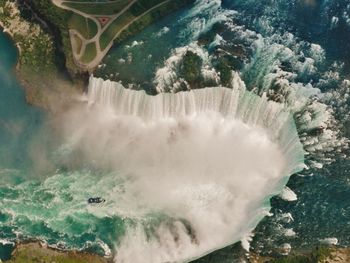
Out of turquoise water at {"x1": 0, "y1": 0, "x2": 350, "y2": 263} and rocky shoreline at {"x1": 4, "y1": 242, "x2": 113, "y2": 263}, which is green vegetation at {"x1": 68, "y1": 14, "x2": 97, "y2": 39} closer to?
turquoise water at {"x1": 0, "y1": 0, "x2": 350, "y2": 263}

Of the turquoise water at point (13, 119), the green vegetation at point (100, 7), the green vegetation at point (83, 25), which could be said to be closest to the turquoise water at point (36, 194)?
the turquoise water at point (13, 119)

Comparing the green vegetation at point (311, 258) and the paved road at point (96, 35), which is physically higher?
the paved road at point (96, 35)

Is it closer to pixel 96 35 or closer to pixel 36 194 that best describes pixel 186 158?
pixel 36 194

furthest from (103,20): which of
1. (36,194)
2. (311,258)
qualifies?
(311,258)

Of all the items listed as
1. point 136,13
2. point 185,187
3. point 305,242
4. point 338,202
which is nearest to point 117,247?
point 185,187

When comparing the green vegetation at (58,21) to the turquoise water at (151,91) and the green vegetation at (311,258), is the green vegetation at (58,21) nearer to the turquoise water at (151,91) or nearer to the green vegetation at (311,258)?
the turquoise water at (151,91)
